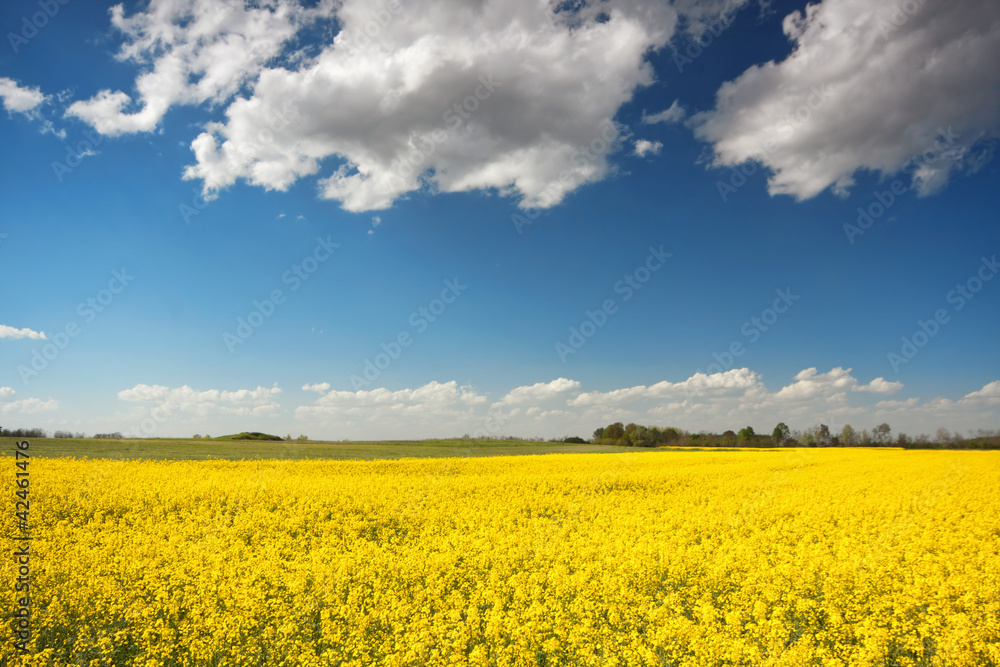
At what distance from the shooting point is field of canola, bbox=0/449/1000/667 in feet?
21.3

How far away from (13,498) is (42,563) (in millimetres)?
6610

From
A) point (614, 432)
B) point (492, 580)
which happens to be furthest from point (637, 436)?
point (492, 580)

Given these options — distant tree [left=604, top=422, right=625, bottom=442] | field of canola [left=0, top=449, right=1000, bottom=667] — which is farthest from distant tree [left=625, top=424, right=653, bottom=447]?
field of canola [left=0, top=449, right=1000, bottom=667]

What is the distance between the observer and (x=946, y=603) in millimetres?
7832

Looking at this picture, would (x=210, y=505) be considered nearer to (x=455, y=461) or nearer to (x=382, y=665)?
(x=382, y=665)

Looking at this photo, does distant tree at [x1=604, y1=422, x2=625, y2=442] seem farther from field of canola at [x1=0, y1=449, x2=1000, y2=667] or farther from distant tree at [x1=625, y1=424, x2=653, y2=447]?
field of canola at [x1=0, y1=449, x2=1000, y2=667]

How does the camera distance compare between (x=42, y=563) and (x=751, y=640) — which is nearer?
(x=751, y=640)

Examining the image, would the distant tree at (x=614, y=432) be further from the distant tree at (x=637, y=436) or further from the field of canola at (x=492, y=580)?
the field of canola at (x=492, y=580)

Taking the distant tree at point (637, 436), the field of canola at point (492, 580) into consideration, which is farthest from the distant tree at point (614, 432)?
the field of canola at point (492, 580)

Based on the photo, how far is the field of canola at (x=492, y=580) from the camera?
6.50 meters

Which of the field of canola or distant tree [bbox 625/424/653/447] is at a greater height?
the field of canola

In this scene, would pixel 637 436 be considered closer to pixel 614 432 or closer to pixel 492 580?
pixel 614 432

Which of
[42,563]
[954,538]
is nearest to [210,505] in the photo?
[42,563]

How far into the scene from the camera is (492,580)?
8.52 m
